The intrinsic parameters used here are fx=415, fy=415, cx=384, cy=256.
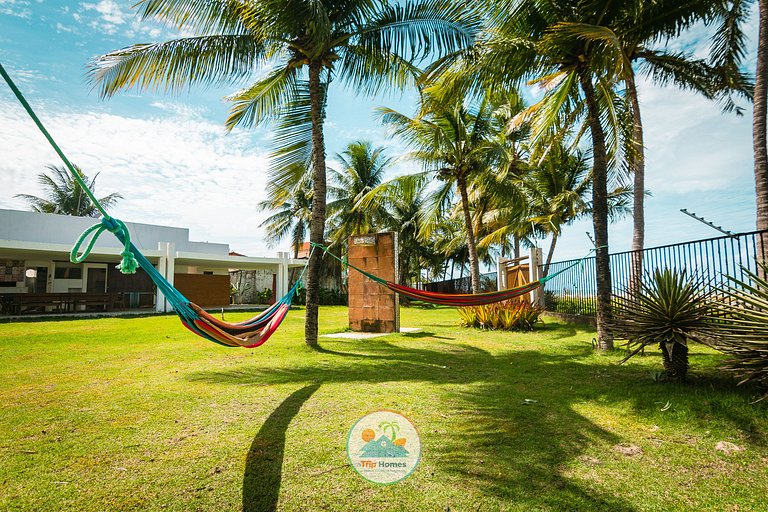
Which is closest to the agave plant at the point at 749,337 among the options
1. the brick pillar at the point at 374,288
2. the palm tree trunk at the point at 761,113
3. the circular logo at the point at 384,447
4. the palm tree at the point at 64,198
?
A: the circular logo at the point at 384,447

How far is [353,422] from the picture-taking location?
302cm

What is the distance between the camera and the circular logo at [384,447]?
7.55 feet

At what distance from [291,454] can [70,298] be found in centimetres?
1461

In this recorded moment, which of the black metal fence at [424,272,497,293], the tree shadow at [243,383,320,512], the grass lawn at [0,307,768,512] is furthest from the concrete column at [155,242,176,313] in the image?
the tree shadow at [243,383,320,512]

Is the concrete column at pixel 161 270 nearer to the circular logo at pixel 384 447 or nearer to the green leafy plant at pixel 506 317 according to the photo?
the green leafy plant at pixel 506 317

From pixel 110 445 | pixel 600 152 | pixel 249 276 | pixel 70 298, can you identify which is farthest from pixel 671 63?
pixel 249 276

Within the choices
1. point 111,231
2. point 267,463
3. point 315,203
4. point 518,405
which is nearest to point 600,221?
point 518,405

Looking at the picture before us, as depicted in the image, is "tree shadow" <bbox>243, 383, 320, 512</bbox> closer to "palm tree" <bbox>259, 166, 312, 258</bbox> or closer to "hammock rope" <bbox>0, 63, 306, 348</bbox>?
"hammock rope" <bbox>0, 63, 306, 348</bbox>

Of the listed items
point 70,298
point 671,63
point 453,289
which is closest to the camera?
point 671,63

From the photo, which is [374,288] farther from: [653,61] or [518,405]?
[653,61]

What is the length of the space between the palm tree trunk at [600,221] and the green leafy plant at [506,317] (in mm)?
2757

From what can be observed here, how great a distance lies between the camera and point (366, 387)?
402 cm

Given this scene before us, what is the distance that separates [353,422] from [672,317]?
293 centimetres

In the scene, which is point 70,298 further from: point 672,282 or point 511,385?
point 672,282
